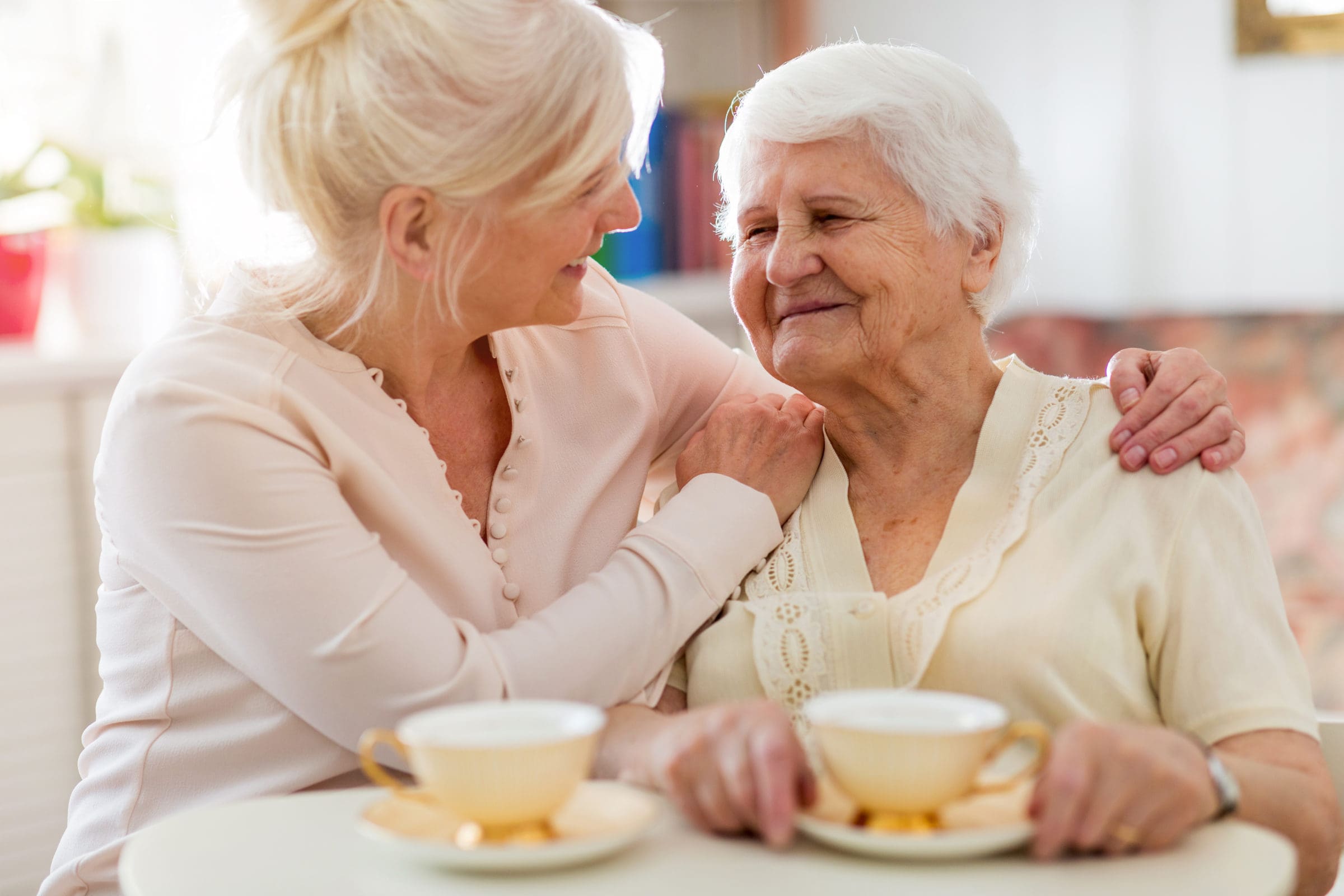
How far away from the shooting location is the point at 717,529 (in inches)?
53.1

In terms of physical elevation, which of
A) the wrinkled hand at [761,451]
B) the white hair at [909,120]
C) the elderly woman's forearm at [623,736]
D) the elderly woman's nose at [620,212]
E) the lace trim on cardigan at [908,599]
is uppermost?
the white hair at [909,120]

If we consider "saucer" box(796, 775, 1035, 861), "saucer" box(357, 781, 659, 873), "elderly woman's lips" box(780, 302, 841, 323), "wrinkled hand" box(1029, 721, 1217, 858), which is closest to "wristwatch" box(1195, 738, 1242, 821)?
"wrinkled hand" box(1029, 721, 1217, 858)

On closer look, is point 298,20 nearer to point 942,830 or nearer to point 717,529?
point 717,529

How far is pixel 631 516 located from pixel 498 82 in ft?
1.70

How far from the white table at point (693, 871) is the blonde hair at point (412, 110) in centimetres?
58

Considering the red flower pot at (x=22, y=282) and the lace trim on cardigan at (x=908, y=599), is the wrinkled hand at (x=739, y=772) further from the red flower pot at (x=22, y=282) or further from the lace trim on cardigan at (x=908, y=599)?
the red flower pot at (x=22, y=282)

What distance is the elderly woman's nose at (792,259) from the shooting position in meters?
1.43

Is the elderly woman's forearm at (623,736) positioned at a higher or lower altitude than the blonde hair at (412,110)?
lower

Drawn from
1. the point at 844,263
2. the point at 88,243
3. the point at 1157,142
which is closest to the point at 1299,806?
the point at 844,263

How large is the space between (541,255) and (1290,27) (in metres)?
2.72

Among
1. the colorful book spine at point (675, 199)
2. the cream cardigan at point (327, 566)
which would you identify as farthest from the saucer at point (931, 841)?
the colorful book spine at point (675, 199)

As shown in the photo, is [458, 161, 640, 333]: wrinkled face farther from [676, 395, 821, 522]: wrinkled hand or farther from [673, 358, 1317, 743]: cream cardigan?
[673, 358, 1317, 743]: cream cardigan

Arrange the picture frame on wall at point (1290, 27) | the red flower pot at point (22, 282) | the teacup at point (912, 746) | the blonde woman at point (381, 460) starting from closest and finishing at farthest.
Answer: the teacup at point (912, 746)
the blonde woman at point (381, 460)
the red flower pot at point (22, 282)
the picture frame on wall at point (1290, 27)

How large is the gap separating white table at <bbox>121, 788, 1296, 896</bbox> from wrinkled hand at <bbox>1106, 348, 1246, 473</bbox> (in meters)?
0.47
